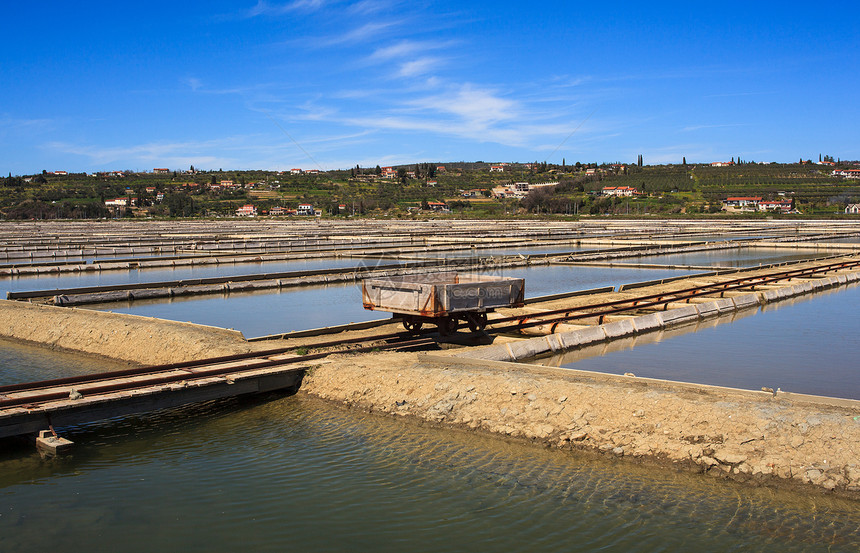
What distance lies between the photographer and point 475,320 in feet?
34.9

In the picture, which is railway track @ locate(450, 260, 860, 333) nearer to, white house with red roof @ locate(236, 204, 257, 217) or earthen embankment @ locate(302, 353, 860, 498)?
earthen embankment @ locate(302, 353, 860, 498)

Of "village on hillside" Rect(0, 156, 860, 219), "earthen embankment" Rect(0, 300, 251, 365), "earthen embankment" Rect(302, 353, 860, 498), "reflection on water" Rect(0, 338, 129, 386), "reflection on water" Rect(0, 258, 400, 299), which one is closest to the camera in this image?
"earthen embankment" Rect(302, 353, 860, 498)

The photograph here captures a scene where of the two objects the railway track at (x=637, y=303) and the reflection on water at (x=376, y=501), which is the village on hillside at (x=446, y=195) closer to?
the railway track at (x=637, y=303)

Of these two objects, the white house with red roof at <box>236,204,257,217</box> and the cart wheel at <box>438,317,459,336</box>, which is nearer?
the cart wheel at <box>438,317,459,336</box>

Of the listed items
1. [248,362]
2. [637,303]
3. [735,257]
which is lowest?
[735,257]

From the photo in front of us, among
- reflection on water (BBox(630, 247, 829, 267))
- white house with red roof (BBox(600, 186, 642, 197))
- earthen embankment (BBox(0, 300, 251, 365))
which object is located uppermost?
white house with red roof (BBox(600, 186, 642, 197))

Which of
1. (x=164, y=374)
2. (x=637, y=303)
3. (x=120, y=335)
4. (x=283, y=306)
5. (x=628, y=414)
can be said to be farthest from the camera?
(x=283, y=306)

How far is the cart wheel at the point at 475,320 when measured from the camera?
417 inches

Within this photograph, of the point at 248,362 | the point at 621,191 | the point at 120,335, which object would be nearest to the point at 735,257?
the point at 120,335

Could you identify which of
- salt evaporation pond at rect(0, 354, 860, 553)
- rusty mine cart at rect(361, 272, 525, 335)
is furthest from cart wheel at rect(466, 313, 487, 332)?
salt evaporation pond at rect(0, 354, 860, 553)

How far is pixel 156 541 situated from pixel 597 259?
980 inches

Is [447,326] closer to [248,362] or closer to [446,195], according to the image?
[248,362]

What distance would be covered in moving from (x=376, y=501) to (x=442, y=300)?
14.4ft

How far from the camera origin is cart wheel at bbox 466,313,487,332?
417 inches
